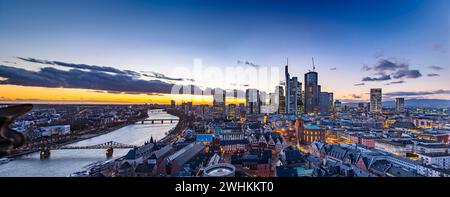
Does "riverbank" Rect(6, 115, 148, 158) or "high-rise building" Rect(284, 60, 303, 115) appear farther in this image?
"high-rise building" Rect(284, 60, 303, 115)

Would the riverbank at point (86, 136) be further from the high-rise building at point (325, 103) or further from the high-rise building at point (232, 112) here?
the high-rise building at point (325, 103)

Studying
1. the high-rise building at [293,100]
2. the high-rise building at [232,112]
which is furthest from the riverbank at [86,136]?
the high-rise building at [293,100]

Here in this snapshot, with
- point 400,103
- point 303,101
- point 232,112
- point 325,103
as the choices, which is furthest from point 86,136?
point 400,103

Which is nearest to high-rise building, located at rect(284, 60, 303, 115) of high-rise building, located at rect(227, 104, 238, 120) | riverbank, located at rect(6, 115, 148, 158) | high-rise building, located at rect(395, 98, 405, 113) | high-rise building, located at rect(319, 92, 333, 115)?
high-rise building, located at rect(319, 92, 333, 115)

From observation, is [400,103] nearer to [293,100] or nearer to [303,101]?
[303,101]

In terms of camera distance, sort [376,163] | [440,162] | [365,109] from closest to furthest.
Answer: [376,163]
[440,162]
[365,109]

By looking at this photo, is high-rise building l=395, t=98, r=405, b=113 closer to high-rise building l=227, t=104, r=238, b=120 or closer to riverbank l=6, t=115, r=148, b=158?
high-rise building l=227, t=104, r=238, b=120
